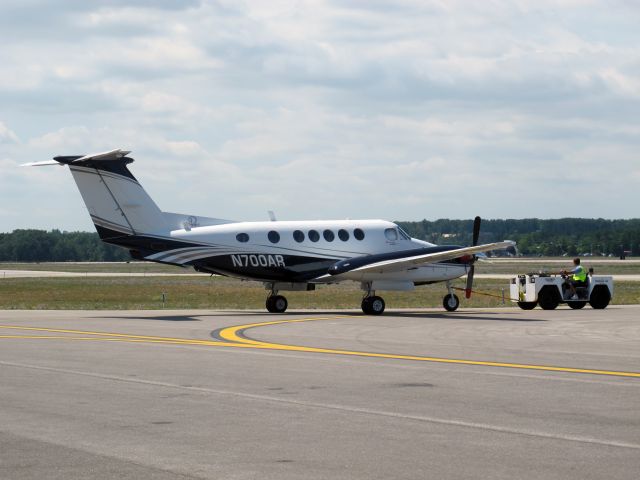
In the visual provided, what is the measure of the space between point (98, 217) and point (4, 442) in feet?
83.2

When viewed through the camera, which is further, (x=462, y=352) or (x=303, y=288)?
(x=303, y=288)

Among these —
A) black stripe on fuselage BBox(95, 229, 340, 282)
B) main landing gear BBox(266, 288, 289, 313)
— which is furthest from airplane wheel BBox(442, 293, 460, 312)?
main landing gear BBox(266, 288, 289, 313)

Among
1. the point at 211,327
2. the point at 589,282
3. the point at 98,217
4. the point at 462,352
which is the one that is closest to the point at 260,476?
the point at 462,352

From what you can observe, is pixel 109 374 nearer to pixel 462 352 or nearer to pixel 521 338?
pixel 462 352

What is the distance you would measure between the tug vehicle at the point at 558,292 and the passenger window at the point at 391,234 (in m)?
5.07

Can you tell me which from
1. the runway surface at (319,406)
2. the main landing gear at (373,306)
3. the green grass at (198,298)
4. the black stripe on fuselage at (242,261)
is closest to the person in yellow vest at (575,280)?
the green grass at (198,298)

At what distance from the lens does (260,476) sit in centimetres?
938

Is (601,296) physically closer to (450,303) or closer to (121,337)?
(450,303)

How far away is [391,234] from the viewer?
39.8 m

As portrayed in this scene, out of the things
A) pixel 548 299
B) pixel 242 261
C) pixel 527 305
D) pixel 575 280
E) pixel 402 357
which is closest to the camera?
pixel 402 357

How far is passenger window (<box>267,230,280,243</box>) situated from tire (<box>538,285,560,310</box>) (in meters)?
10.4

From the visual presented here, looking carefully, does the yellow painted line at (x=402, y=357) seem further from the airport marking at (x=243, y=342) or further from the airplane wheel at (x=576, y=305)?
the airplane wheel at (x=576, y=305)

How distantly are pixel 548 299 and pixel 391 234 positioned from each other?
657 centimetres

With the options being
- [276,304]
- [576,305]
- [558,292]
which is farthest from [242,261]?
[576,305]
